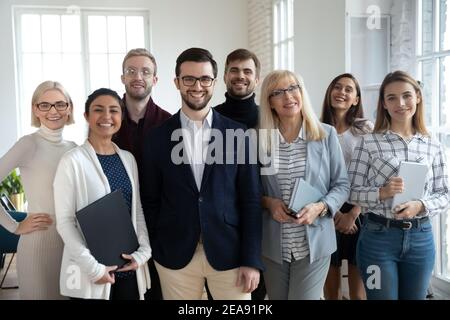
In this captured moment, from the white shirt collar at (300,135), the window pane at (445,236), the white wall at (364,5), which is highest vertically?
the white wall at (364,5)

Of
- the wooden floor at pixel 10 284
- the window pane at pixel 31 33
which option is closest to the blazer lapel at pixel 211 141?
the wooden floor at pixel 10 284

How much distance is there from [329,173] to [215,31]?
4.80 metres

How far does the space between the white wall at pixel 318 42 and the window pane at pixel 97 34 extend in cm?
304

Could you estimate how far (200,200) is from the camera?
1.90m

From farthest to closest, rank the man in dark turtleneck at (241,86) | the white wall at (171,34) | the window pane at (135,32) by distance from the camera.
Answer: the window pane at (135,32), the white wall at (171,34), the man in dark turtleneck at (241,86)

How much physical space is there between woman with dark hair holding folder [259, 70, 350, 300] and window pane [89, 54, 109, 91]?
4.77m

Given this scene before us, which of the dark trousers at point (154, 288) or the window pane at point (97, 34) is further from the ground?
the window pane at point (97, 34)

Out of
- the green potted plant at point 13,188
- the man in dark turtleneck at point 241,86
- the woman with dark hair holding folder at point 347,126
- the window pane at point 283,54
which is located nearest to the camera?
the man in dark turtleneck at point 241,86

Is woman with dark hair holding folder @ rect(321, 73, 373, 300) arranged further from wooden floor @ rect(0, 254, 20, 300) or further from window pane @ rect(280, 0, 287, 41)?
window pane @ rect(280, 0, 287, 41)

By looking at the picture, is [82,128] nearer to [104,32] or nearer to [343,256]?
[104,32]

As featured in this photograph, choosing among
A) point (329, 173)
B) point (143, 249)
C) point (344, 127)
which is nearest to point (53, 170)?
point (143, 249)

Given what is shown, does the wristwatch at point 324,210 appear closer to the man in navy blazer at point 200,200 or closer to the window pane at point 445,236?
the man in navy blazer at point 200,200

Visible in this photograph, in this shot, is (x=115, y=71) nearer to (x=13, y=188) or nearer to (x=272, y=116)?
(x=13, y=188)

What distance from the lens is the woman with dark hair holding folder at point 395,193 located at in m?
1.99
